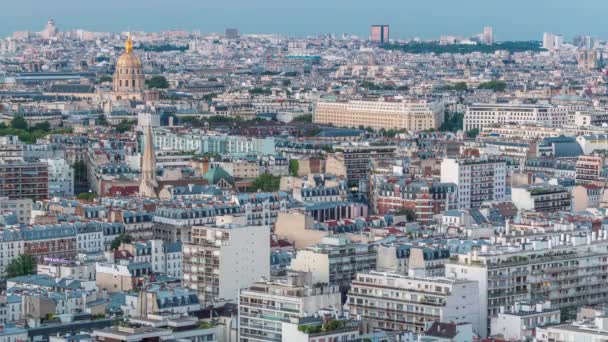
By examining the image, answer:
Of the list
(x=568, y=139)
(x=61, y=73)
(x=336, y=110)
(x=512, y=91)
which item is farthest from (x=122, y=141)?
(x=61, y=73)

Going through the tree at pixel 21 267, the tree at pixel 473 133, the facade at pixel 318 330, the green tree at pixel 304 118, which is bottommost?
the tree at pixel 21 267

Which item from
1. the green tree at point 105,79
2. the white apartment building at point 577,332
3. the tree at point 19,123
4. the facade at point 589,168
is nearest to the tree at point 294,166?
the facade at point 589,168

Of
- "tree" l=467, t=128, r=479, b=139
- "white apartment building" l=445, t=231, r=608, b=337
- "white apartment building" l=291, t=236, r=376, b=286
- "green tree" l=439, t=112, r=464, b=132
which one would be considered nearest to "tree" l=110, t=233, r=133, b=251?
"white apartment building" l=291, t=236, r=376, b=286

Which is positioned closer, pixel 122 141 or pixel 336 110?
pixel 122 141

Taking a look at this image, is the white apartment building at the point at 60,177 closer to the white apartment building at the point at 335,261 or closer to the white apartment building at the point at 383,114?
the white apartment building at the point at 335,261

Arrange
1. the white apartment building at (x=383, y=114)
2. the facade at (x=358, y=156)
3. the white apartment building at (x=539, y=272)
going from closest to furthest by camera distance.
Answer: the white apartment building at (x=539, y=272)
the facade at (x=358, y=156)
the white apartment building at (x=383, y=114)

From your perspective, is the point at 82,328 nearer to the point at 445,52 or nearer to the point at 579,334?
the point at 579,334
